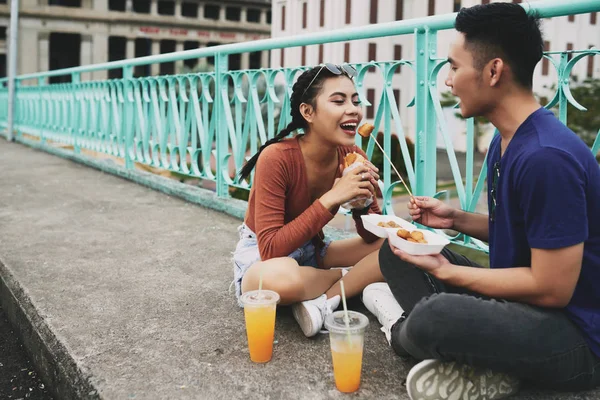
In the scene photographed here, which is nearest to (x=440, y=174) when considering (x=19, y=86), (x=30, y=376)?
(x=19, y=86)

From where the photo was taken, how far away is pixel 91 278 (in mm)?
2965

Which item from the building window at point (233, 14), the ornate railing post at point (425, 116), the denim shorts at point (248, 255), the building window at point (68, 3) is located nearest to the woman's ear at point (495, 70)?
the denim shorts at point (248, 255)

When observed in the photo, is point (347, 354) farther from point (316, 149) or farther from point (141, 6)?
point (141, 6)

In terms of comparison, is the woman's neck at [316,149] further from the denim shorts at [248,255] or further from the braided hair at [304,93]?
the denim shorts at [248,255]

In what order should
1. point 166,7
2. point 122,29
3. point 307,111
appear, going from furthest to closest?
point 166,7
point 122,29
point 307,111

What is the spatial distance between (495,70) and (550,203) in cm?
41

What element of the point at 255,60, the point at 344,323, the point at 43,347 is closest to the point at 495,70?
the point at 344,323

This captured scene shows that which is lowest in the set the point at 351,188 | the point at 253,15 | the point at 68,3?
the point at 351,188

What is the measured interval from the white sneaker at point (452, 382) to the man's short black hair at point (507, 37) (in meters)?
0.82

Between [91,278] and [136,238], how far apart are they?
2.78 ft

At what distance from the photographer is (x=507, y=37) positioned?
1.68m

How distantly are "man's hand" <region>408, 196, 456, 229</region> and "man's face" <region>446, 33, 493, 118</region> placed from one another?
0.48 m

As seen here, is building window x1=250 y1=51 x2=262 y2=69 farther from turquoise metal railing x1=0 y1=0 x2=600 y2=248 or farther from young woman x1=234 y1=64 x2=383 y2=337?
young woman x1=234 y1=64 x2=383 y2=337

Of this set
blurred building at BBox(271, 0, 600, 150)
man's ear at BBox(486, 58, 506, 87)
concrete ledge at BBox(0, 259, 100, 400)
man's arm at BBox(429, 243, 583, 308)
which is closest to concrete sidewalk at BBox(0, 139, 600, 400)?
concrete ledge at BBox(0, 259, 100, 400)
